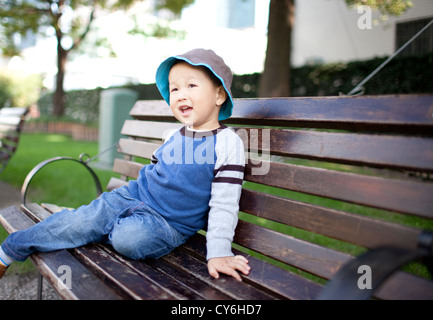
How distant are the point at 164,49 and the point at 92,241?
60.1 feet

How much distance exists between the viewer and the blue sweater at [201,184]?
1658 millimetres

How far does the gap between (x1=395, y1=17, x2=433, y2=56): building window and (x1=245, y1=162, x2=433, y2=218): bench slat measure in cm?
924

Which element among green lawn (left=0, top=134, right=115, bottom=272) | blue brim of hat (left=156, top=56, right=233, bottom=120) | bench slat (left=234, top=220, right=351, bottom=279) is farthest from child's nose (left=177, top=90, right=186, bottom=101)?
green lawn (left=0, top=134, right=115, bottom=272)

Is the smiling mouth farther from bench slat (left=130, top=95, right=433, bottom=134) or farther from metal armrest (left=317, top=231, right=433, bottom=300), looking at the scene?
metal armrest (left=317, top=231, right=433, bottom=300)

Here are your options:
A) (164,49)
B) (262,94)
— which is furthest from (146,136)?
(164,49)

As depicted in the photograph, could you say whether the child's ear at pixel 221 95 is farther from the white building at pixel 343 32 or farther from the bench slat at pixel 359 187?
the white building at pixel 343 32

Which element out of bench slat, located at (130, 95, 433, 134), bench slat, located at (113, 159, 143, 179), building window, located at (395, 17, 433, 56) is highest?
building window, located at (395, 17, 433, 56)

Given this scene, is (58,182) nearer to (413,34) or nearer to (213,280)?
(213,280)

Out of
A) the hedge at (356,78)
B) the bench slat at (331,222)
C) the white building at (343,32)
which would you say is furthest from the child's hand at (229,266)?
the white building at (343,32)

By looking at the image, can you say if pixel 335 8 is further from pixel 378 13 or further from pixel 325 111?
pixel 325 111

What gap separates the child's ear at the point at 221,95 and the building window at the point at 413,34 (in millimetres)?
9077

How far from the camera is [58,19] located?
14352 mm

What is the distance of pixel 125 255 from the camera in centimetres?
167

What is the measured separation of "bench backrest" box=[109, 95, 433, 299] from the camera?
1243mm
